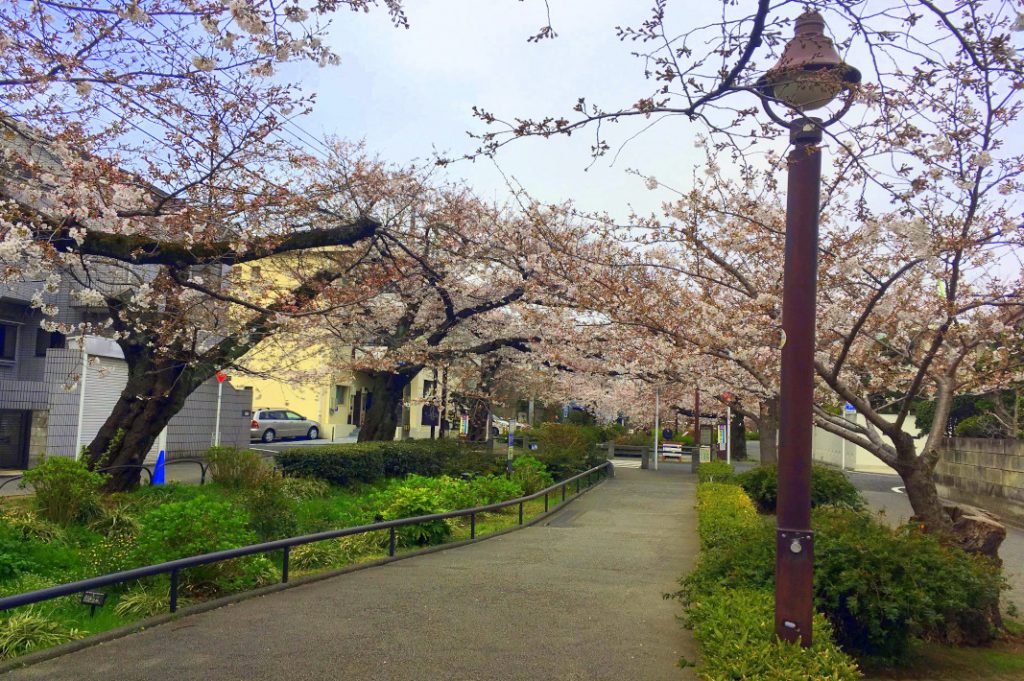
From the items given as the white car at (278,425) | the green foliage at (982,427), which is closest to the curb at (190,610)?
the green foliage at (982,427)

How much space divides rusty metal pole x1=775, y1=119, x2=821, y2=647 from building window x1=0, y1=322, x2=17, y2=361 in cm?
2337

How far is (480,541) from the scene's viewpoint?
39.2 feet

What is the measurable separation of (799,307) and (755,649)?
6.71 ft

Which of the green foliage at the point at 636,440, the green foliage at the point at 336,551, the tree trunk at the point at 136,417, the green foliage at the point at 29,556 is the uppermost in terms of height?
the tree trunk at the point at 136,417

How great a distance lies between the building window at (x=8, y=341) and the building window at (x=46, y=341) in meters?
0.60

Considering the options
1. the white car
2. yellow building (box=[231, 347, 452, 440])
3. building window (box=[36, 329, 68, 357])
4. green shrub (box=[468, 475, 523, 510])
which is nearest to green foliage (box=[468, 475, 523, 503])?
green shrub (box=[468, 475, 523, 510])

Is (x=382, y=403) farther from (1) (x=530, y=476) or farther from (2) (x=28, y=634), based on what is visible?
(2) (x=28, y=634)

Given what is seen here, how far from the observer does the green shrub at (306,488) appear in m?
15.1

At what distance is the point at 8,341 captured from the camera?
74.7 ft

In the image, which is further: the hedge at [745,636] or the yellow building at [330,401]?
the yellow building at [330,401]

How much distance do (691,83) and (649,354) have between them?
9.72m

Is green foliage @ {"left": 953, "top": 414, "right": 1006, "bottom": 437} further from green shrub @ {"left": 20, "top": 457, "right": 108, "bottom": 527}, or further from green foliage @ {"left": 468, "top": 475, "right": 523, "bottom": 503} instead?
green shrub @ {"left": 20, "top": 457, "right": 108, "bottom": 527}

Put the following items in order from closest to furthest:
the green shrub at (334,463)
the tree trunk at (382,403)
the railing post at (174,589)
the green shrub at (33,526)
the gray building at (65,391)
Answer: the railing post at (174,589) → the green shrub at (33,526) → the green shrub at (334,463) → the gray building at (65,391) → the tree trunk at (382,403)

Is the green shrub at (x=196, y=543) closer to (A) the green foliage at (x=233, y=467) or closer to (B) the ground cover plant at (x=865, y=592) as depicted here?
(B) the ground cover plant at (x=865, y=592)
